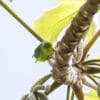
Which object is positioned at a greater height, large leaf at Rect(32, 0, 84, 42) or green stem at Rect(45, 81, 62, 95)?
large leaf at Rect(32, 0, 84, 42)

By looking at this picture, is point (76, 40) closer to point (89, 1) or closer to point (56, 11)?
point (89, 1)

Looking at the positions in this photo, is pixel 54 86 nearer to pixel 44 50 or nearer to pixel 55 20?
pixel 44 50

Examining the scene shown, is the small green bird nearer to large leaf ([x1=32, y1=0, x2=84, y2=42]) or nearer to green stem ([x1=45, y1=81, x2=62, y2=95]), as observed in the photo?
green stem ([x1=45, y1=81, x2=62, y2=95])

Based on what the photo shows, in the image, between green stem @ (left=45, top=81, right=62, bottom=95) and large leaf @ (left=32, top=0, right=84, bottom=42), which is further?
large leaf @ (left=32, top=0, right=84, bottom=42)

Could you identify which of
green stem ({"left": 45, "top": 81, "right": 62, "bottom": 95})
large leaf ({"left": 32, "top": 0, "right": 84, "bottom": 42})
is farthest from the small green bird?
large leaf ({"left": 32, "top": 0, "right": 84, "bottom": 42})

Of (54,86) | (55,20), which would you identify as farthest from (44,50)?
(55,20)

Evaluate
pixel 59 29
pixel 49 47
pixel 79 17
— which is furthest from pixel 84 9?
pixel 59 29

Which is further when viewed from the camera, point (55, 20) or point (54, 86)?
point (55, 20)

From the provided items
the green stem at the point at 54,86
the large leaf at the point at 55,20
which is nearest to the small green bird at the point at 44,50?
the green stem at the point at 54,86

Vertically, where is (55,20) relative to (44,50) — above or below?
above
